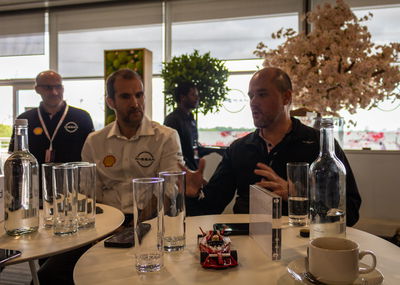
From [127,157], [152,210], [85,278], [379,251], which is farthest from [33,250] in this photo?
[127,157]

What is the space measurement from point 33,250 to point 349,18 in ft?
7.19

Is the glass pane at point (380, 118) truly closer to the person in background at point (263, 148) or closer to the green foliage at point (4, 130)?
the person in background at point (263, 148)

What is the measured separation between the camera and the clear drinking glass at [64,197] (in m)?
1.12

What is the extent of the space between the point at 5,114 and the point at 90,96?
1622mm

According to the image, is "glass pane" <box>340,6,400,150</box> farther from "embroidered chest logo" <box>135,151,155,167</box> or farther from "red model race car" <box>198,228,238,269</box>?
"red model race car" <box>198,228,238,269</box>

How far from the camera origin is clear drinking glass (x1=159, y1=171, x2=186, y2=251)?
1.01 meters

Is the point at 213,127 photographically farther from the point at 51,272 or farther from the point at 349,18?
the point at 51,272

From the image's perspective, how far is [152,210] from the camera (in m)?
0.89

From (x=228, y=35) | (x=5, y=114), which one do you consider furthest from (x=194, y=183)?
(x=5, y=114)

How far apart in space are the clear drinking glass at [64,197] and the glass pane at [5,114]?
5.88m

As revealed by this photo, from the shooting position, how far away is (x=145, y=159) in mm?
2236

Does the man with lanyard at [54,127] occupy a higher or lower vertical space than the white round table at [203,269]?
higher

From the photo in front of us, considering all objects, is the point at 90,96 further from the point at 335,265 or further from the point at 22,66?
the point at 335,265

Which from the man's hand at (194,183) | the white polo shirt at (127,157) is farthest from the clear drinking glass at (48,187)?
the white polo shirt at (127,157)
